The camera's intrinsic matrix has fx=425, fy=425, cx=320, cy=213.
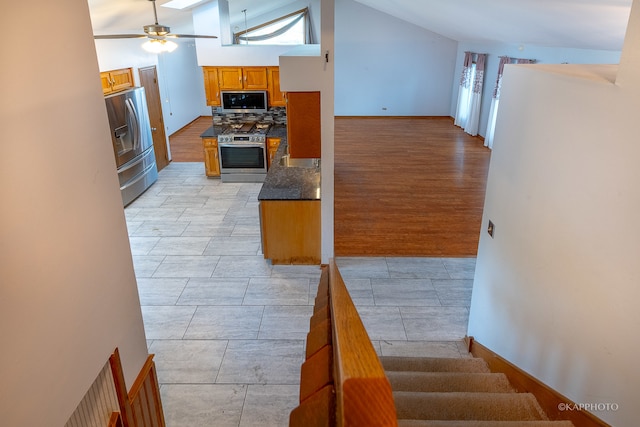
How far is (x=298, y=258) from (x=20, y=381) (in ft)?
12.3

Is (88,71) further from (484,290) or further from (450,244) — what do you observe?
(450,244)

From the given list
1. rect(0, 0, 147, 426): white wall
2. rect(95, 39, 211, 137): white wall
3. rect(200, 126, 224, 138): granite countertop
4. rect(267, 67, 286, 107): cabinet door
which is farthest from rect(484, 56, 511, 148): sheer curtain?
rect(0, 0, 147, 426): white wall

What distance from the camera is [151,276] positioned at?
15.2 feet

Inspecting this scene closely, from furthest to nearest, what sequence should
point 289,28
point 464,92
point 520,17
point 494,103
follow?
point 289,28 → point 464,92 → point 494,103 → point 520,17

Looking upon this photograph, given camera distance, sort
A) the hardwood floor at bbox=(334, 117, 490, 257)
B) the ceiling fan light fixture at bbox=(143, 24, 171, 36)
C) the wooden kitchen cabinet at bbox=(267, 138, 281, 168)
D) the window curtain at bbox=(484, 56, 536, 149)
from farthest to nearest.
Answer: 1. the window curtain at bbox=(484, 56, 536, 149)
2. the wooden kitchen cabinet at bbox=(267, 138, 281, 168)
3. the hardwood floor at bbox=(334, 117, 490, 257)
4. the ceiling fan light fixture at bbox=(143, 24, 171, 36)

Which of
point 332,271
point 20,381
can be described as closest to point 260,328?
point 20,381

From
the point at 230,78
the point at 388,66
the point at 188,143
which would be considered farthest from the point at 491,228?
the point at 388,66

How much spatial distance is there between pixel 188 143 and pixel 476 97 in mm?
6966

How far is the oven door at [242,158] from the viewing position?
7.39m

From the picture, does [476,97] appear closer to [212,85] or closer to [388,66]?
[388,66]

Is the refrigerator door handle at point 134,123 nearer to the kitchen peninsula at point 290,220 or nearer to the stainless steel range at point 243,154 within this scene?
the stainless steel range at point 243,154

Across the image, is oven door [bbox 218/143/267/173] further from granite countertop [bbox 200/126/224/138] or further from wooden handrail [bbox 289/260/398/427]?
wooden handrail [bbox 289/260/398/427]

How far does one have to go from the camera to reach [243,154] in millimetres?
7453

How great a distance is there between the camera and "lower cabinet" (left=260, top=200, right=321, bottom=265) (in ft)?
15.3
